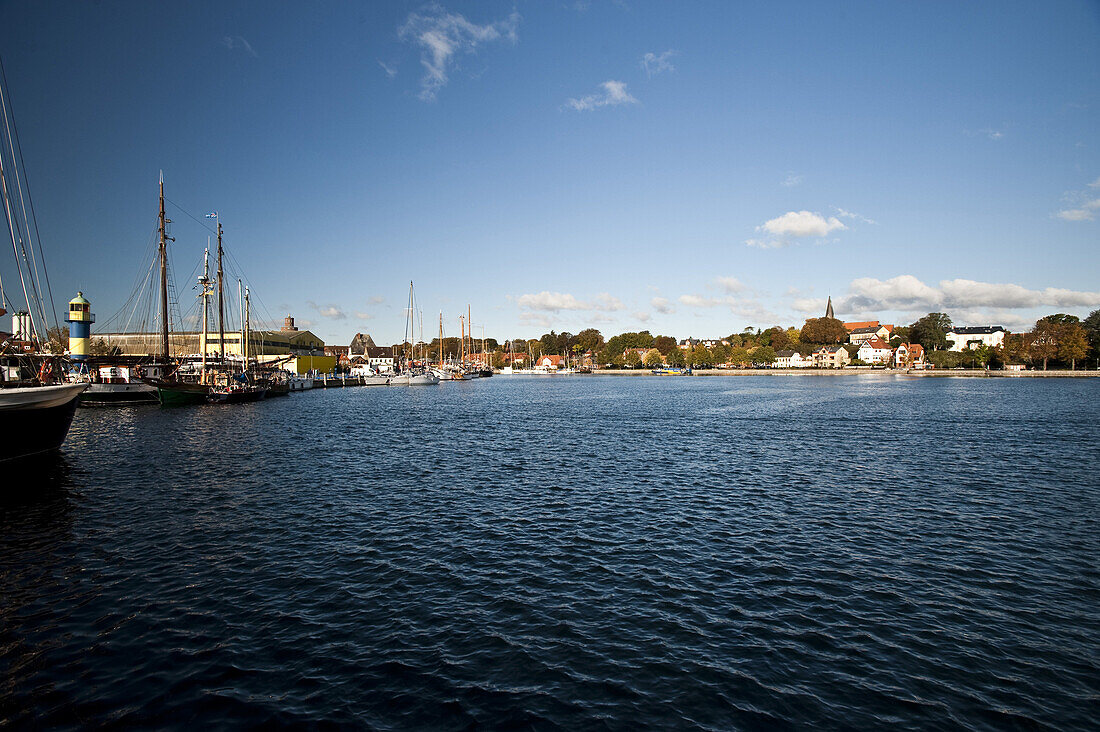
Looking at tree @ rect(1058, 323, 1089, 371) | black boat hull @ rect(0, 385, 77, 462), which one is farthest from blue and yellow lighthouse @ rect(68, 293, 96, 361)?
tree @ rect(1058, 323, 1089, 371)

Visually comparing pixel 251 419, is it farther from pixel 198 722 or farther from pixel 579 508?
pixel 198 722

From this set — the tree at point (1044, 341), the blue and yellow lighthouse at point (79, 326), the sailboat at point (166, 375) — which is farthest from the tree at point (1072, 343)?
the blue and yellow lighthouse at point (79, 326)

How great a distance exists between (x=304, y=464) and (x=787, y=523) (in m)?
24.3

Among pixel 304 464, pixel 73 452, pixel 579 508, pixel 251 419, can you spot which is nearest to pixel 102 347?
pixel 251 419

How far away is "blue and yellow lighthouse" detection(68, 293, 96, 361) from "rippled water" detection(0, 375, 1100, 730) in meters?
47.1

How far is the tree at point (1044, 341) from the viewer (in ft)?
518

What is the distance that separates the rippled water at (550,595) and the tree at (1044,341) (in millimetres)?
178641

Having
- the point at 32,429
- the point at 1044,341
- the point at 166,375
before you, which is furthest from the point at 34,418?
the point at 1044,341

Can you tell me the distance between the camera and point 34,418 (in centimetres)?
2583

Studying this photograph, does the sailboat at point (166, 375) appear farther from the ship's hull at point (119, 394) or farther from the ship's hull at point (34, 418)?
the ship's hull at point (34, 418)

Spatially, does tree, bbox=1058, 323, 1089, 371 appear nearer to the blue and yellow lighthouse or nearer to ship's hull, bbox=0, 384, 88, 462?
ship's hull, bbox=0, 384, 88, 462

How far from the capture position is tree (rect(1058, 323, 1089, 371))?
490 feet

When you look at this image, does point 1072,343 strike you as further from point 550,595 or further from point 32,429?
point 32,429

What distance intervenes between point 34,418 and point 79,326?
50626mm
